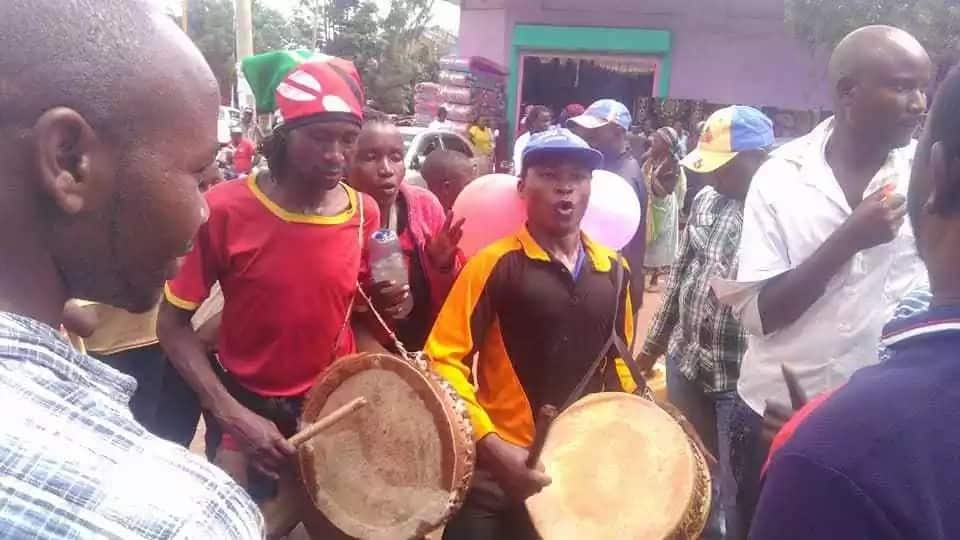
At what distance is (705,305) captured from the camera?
3.64m

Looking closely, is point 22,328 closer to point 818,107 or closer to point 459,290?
point 459,290

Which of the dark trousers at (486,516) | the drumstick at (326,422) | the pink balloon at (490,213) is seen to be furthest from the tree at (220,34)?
the dark trousers at (486,516)

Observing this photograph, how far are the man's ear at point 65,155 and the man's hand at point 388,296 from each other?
76.4 inches

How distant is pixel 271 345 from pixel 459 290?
0.66 m

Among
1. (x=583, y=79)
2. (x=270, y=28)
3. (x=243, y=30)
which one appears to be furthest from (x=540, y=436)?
(x=270, y=28)

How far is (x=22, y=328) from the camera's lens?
813mm

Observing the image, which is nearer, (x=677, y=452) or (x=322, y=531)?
(x=677, y=452)

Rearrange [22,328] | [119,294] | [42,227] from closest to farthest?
[22,328] → [42,227] → [119,294]

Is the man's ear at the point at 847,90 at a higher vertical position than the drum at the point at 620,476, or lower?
higher

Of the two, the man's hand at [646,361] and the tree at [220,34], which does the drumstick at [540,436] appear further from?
the tree at [220,34]

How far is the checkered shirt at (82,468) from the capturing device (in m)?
0.70

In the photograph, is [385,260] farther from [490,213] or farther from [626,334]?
[626,334]

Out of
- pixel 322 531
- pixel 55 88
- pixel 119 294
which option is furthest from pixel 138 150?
pixel 322 531

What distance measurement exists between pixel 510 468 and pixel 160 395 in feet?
5.48
